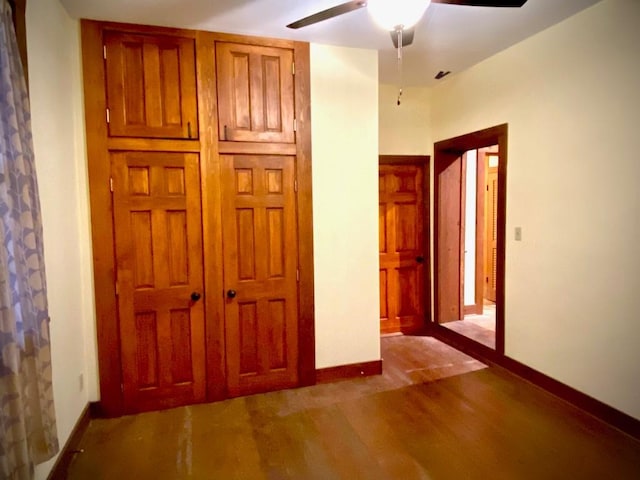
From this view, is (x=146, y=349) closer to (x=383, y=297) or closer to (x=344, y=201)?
(x=344, y=201)

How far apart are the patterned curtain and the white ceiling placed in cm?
111

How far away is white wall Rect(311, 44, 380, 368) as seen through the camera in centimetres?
300

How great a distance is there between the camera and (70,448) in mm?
2221

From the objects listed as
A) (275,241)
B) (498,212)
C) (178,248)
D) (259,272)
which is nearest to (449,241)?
(498,212)

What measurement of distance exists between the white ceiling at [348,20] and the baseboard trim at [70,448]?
262 cm

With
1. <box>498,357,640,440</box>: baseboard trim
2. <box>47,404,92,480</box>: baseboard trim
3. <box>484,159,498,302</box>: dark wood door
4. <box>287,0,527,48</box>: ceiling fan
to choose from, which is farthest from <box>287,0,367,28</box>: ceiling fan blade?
<box>484,159,498,302</box>: dark wood door

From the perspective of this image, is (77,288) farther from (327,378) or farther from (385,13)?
(385,13)

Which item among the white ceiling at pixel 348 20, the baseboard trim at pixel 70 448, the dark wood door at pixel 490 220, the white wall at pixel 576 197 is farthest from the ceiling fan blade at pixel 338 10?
the dark wood door at pixel 490 220

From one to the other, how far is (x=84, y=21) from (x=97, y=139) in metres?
0.77

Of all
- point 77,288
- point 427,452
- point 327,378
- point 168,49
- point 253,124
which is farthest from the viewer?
point 327,378

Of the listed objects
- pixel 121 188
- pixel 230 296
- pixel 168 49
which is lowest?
pixel 230 296

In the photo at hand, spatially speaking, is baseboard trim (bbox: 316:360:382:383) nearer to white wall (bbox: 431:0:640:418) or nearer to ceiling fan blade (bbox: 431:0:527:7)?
white wall (bbox: 431:0:640:418)

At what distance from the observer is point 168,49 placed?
Result: 265 cm

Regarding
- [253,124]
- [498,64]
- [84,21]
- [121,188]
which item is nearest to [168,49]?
[84,21]
